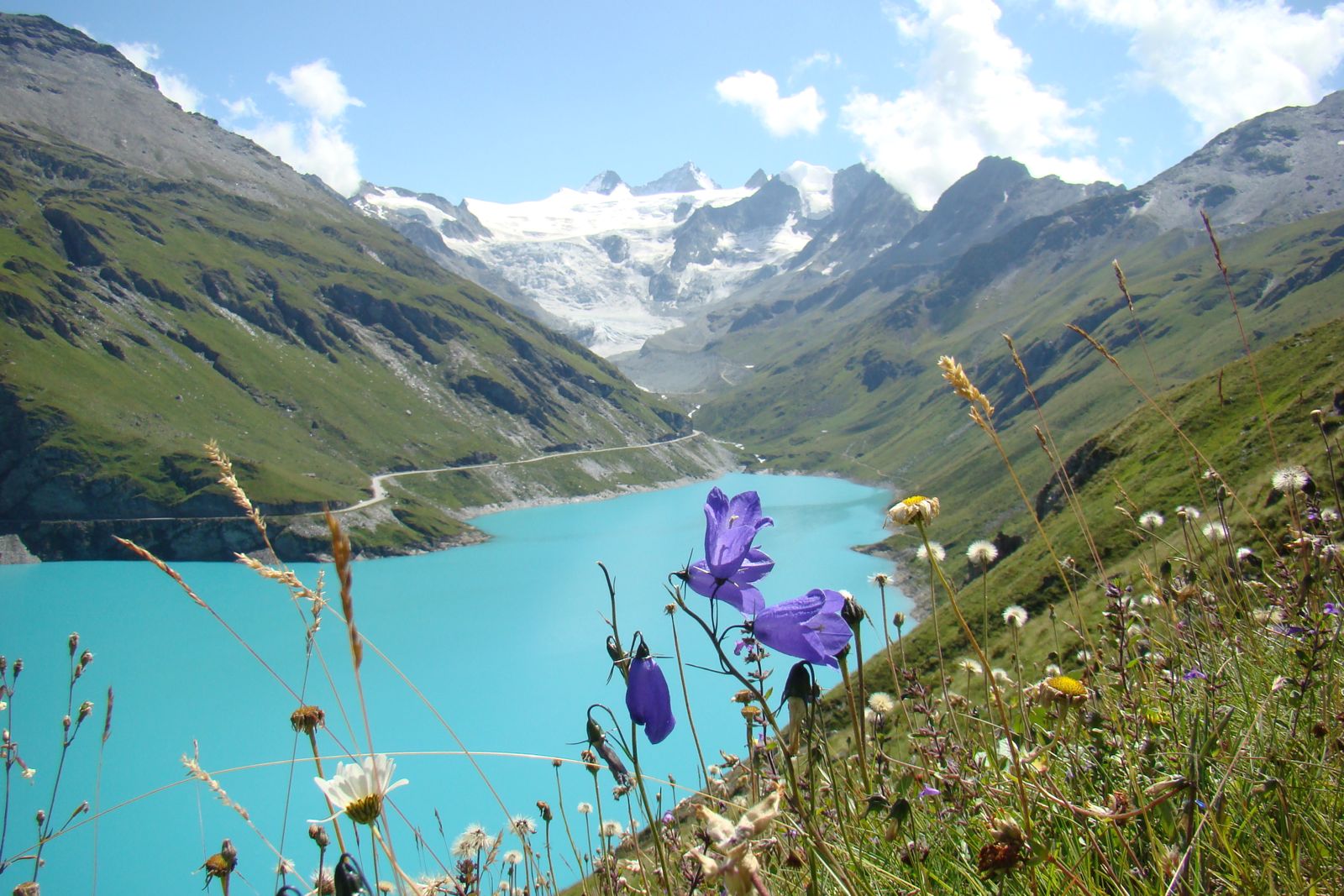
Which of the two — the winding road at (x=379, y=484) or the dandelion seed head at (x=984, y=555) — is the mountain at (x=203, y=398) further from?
the dandelion seed head at (x=984, y=555)

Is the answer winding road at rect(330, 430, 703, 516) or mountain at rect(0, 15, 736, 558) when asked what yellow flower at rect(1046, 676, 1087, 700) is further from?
winding road at rect(330, 430, 703, 516)

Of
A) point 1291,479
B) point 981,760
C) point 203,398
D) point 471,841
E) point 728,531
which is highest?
point 203,398

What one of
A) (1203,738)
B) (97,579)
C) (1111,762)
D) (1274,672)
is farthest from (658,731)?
(97,579)

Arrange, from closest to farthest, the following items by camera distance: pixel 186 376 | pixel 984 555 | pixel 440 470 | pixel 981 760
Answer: pixel 981 760
pixel 984 555
pixel 186 376
pixel 440 470

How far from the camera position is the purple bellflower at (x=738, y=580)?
1.84 meters

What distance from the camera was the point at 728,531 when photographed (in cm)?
192

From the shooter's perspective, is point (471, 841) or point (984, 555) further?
point (984, 555)

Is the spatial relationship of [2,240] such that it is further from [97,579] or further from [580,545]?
[580,545]

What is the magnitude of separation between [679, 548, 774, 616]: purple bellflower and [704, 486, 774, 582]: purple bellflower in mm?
17

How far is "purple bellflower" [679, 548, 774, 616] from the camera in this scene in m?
1.84

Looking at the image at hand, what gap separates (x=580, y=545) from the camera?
112938 mm

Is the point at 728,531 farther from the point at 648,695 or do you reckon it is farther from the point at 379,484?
the point at 379,484

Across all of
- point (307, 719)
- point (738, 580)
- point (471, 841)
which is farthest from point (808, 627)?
point (471, 841)

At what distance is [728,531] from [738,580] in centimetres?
13
